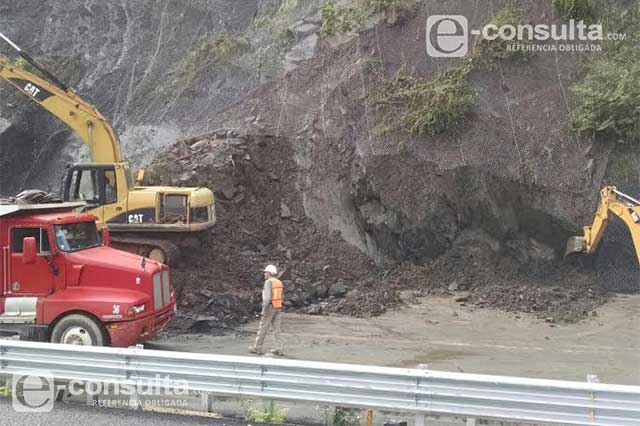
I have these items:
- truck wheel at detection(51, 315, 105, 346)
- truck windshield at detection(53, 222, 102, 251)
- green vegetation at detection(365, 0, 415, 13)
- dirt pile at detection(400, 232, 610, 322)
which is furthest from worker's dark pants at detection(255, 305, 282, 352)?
green vegetation at detection(365, 0, 415, 13)

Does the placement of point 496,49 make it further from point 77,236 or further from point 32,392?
point 32,392

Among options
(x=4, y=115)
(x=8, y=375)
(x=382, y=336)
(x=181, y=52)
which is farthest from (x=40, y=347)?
(x=181, y=52)

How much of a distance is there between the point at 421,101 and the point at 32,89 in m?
8.85

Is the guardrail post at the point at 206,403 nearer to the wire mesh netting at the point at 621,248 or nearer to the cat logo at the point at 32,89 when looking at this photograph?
the cat logo at the point at 32,89

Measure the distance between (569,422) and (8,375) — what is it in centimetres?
548

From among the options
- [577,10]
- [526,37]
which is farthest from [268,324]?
[577,10]

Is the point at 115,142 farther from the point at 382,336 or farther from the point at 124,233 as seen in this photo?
the point at 382,336

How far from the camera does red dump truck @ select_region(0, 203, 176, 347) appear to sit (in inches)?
353

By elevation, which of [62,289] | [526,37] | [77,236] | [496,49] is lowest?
[62,289]

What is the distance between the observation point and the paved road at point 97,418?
612 cm

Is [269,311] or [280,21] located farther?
[280,21]

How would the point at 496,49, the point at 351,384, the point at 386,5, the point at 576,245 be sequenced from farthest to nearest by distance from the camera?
the point at 386,5, the point at 496,49, the point at 576,245, the point at 351,384

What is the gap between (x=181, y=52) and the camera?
23.4m

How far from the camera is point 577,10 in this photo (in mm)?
16906
